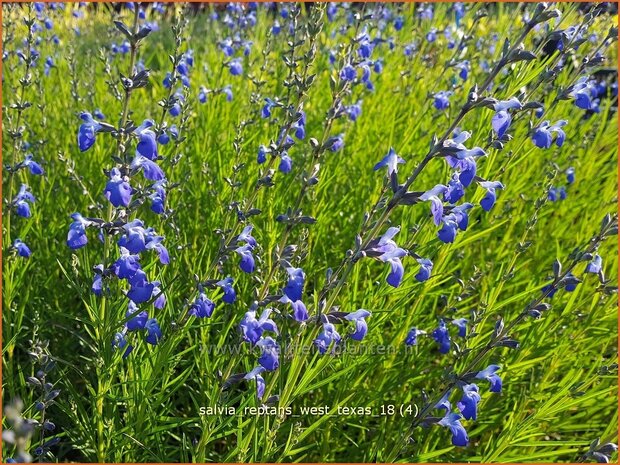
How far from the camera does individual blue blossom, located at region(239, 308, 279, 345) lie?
210cm

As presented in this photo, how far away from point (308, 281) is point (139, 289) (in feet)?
5.10

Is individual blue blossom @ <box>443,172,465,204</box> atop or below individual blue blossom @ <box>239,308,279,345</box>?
atop

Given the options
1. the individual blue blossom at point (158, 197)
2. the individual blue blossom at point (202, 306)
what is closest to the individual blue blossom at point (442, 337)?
the individual blue blossom at point (202, 306)

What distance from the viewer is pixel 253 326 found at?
2125 mm

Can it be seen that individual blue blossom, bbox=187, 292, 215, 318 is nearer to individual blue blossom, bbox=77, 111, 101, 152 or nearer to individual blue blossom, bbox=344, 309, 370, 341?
individual blue blossom, bbox=344, 309, 370, 341

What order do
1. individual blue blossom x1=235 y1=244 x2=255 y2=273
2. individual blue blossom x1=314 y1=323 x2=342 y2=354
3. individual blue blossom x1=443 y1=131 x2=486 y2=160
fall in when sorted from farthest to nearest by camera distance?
1. individual blue blossom x1=235 y1=244 x2=255 y2=273
2. individual blue blossom x1=314 y1=323 x2=342 y2=354
3. individual blue blossom x1=443 y1=131 x2=486 y2=160

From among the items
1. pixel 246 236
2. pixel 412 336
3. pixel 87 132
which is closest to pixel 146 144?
pixel 87 132

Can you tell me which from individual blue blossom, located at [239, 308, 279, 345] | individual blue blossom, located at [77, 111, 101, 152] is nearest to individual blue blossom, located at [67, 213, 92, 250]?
individual blue blossom, located at [77, 111, 101, 152]

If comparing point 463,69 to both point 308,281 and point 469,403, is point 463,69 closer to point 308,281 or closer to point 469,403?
point 308,281

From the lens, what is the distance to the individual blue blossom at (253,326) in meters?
2.10

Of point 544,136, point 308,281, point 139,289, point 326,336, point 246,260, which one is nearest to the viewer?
point 326,336

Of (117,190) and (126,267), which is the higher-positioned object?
(117,190)

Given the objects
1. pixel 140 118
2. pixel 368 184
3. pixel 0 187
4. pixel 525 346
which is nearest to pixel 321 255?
pixel 368 184

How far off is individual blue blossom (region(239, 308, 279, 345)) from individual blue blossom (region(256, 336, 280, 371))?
0.16ft
